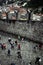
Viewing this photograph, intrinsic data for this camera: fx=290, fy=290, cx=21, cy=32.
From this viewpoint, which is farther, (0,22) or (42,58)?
(0,22)

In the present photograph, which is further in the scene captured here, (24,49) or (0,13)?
(0,13)

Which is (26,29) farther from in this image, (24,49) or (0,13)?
(0,13)

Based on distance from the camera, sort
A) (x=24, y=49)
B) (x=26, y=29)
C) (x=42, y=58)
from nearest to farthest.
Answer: (x=42, y=58) < (x=24, y=49) < (x=26, y=29)

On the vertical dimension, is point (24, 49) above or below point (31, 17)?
below

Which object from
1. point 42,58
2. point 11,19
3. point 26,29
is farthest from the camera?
point 11,19

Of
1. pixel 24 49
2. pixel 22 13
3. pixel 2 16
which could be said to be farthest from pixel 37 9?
pixel 24 49

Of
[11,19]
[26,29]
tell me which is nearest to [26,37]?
[26,29]

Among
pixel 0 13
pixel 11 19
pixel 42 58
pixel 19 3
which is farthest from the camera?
pixel 19 3

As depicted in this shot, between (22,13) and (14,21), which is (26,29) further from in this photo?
(22,13)

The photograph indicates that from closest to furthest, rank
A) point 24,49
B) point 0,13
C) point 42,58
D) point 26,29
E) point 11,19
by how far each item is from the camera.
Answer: point 42,58 < point 24,49 < point 26,29 < point 11,19 < point 0,13

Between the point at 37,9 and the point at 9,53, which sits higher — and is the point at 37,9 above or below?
above
